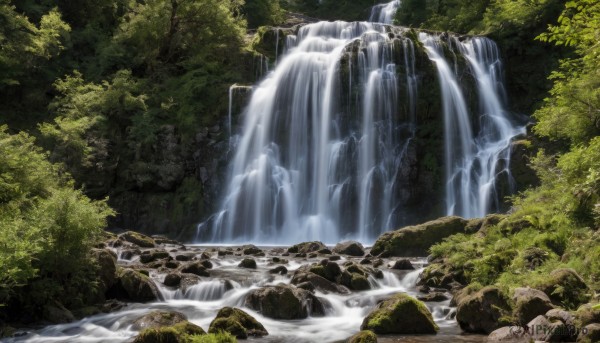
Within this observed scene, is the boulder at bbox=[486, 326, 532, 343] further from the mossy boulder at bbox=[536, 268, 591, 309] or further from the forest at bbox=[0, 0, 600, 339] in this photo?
the mossy boulder at bbox=[536, 268, 591, 309]

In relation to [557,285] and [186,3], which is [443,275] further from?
[186,3]

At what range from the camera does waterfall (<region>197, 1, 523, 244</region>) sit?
28.0m

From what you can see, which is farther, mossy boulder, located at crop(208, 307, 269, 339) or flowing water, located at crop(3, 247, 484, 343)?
flowing water, located at crop(3, 247, 484, 343)

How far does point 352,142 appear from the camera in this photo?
3019cm

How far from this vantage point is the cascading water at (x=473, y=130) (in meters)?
27.5

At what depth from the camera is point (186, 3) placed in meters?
35.2

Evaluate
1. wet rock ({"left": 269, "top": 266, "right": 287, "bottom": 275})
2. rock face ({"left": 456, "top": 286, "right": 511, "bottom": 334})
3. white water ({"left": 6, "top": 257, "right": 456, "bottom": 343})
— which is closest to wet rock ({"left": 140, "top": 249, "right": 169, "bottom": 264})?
white water ({"left": 6, "top": 257, "right": 456, "bottom": 343})

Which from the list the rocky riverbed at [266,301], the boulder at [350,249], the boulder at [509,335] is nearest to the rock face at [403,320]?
the rocky riverbed at [266,301]

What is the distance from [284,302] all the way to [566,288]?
239 inches

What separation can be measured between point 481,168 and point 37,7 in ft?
98.3

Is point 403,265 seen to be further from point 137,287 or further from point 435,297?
point 137,287

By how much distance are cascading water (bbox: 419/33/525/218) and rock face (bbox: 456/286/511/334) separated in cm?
1672

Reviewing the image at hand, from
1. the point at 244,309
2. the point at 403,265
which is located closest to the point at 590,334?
the point at 244,309

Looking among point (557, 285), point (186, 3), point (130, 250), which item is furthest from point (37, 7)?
point (557, 285)
